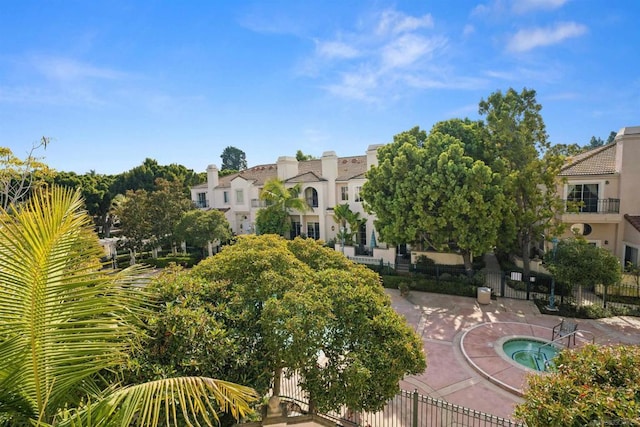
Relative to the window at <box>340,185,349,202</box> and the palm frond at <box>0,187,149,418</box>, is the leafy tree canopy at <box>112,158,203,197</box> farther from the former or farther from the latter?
the palm frond at <box>0,187,149,418</box>

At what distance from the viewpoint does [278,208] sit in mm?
29453

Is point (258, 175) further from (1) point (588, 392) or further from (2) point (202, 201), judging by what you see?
(1) point (588, 392)

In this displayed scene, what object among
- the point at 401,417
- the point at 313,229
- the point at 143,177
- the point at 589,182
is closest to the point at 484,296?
the point at 589,182

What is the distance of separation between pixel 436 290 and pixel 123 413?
64.3 ft

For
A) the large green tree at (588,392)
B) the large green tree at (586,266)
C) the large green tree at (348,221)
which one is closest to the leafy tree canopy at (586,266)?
the large green tree at (586,266)

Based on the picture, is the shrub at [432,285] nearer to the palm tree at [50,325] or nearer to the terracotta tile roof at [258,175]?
the palm tree at [50,325]

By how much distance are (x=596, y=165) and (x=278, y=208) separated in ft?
78.0

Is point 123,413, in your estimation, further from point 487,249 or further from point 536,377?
point 487,249

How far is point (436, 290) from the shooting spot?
20.3 m

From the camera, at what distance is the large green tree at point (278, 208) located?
29.4 meters

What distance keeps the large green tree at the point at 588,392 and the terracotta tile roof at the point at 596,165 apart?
59.6 feet

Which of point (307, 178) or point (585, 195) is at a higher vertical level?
point (307, 178)

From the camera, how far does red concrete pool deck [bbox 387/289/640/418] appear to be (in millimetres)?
10547

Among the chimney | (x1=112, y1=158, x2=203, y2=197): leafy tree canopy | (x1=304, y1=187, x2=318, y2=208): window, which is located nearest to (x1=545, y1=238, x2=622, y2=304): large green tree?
(x1=304, y1=187, x2=318, y2=208): window
